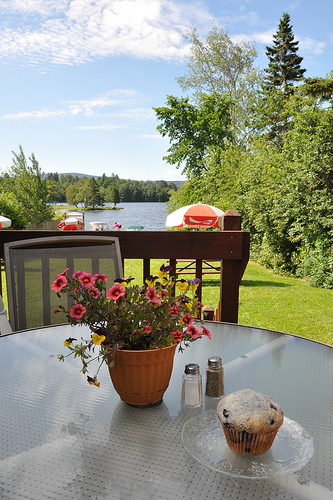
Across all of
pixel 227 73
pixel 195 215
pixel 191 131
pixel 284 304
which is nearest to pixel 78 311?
pixel 284 304

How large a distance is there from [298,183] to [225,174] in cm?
Answer: 565

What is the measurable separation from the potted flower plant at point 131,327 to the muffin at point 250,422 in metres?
0.19

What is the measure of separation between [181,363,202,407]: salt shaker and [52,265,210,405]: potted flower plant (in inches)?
2.1

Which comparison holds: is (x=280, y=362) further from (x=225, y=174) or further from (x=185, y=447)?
(x=225, y=174)

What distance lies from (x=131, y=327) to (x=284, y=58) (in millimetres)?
23322

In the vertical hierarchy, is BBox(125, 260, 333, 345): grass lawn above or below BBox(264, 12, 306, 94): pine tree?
below

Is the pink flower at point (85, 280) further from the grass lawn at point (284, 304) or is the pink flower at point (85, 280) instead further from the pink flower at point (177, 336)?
the grass lawn at point (284, 304)

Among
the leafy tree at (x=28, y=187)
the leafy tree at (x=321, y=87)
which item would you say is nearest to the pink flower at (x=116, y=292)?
the leafy tree at (x=321, y=87)

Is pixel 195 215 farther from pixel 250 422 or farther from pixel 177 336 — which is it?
pixel 250 422

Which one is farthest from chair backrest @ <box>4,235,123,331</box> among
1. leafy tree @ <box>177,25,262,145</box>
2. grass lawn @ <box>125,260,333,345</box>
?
leafy tree @ <box>177,25,262,145</box>

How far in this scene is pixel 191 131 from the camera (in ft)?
60.7

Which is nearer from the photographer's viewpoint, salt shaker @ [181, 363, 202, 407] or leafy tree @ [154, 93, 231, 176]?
salt shaker @ [181, 363, 202, 407]

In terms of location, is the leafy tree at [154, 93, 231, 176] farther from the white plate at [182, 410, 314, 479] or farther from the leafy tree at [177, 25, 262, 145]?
the white plate at [182, 410, 314, 479]

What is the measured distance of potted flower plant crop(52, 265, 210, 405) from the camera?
84 centimetres
